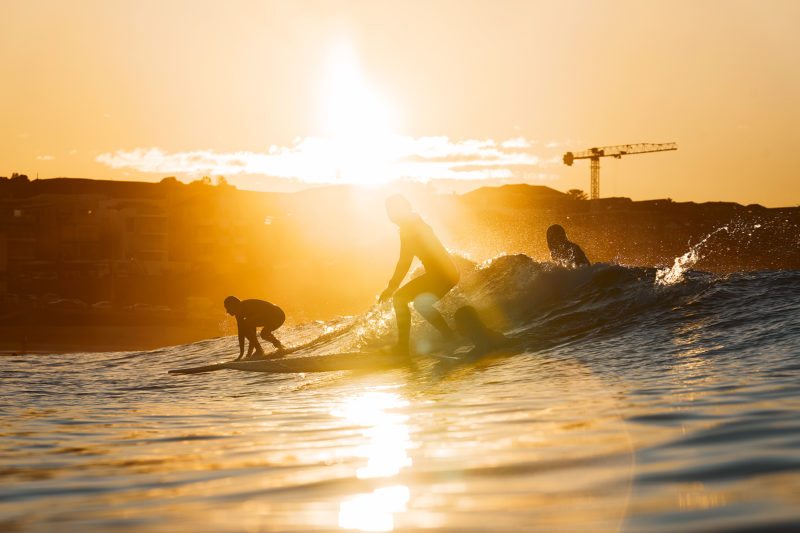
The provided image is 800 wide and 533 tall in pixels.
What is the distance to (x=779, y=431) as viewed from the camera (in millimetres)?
3604

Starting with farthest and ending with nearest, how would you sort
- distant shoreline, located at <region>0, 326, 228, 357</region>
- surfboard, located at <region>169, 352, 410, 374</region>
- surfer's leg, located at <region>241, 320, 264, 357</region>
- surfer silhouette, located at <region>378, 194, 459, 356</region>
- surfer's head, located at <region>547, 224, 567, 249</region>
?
1. distant shoreline, located at <region>0, 326, 228, 357</region>
2. surfer's leg, located at <region>241, 320, 264, 357</region>
3. surfer's head, located at <region>547, 224, 567, 249</region>
4. surfer silhouette, located at <region>378, 194, 459, 356</region>
5. surfboard, located at <region>169, 352, 410, 374</region>

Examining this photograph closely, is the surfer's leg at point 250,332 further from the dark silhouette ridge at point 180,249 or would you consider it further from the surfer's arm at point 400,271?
the dark silhouette ridge at point 180,249

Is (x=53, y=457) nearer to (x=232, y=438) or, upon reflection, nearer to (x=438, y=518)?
(x=232, y=438)

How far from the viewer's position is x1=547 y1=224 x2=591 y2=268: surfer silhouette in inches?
509

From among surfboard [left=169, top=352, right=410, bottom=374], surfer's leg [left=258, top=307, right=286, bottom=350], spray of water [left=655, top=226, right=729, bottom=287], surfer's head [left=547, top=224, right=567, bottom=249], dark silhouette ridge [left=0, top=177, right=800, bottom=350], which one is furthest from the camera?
dark silhouette ridge [left=0, top=177, right=800, bottom=350]

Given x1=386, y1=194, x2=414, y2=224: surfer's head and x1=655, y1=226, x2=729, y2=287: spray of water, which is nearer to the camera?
x1=386, y1=194, x2=414, y2=224: surfer's head

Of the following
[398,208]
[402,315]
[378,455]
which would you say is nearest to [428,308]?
[402,315]

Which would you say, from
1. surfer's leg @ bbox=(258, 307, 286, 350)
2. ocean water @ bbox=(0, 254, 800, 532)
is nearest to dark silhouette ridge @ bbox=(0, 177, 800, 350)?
surfer's leg @ bbox=(258, 307, 286, 350)

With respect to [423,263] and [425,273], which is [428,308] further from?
[423,263]

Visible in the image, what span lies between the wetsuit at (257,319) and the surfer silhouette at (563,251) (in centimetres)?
472

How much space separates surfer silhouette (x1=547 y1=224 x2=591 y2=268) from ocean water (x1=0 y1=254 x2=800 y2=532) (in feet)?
9.81

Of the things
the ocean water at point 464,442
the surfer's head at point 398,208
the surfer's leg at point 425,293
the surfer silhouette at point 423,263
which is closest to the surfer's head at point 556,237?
the ocean water at point 464,442

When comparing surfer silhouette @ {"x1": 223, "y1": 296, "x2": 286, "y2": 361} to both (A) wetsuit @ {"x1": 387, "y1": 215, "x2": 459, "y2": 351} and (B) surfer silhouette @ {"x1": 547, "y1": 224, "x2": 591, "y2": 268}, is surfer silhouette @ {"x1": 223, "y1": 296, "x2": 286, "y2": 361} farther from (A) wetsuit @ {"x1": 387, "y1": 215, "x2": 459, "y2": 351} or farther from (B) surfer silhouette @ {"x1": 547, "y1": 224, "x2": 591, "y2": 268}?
(B) surfer silhouette @ {"x1": 547, "y1": 224, "x2": 591, "y2": 268}

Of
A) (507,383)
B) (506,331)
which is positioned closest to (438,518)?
(507,383)
